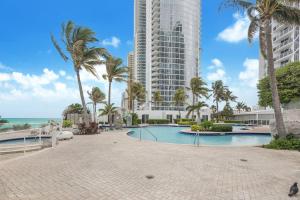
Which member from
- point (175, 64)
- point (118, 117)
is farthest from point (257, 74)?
point (118, 117)

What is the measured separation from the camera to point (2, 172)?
610 centimetres

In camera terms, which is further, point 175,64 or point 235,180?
point 175,64

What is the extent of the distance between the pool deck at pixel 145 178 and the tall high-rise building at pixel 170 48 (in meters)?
55.2

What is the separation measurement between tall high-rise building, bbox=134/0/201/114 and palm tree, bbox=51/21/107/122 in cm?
4347

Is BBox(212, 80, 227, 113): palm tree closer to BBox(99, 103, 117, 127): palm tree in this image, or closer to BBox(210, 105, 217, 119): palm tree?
BBox(210, 105, 217, 119): palm tree

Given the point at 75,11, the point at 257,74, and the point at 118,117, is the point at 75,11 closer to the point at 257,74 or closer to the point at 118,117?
the point at 118,117

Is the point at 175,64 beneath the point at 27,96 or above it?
above

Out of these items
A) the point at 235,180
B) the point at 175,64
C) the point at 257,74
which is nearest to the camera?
the point at 235,180

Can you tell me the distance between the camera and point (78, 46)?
1850cm

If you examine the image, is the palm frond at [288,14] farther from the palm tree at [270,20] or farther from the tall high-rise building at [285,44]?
the tall high-rise building at [285,44]

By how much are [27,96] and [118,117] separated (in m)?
11.5

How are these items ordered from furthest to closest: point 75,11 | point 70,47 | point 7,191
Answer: point 75,11
point 70,47
point 7,191

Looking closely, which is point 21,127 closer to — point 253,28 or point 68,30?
point 68,30

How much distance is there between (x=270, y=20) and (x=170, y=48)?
183 feet
